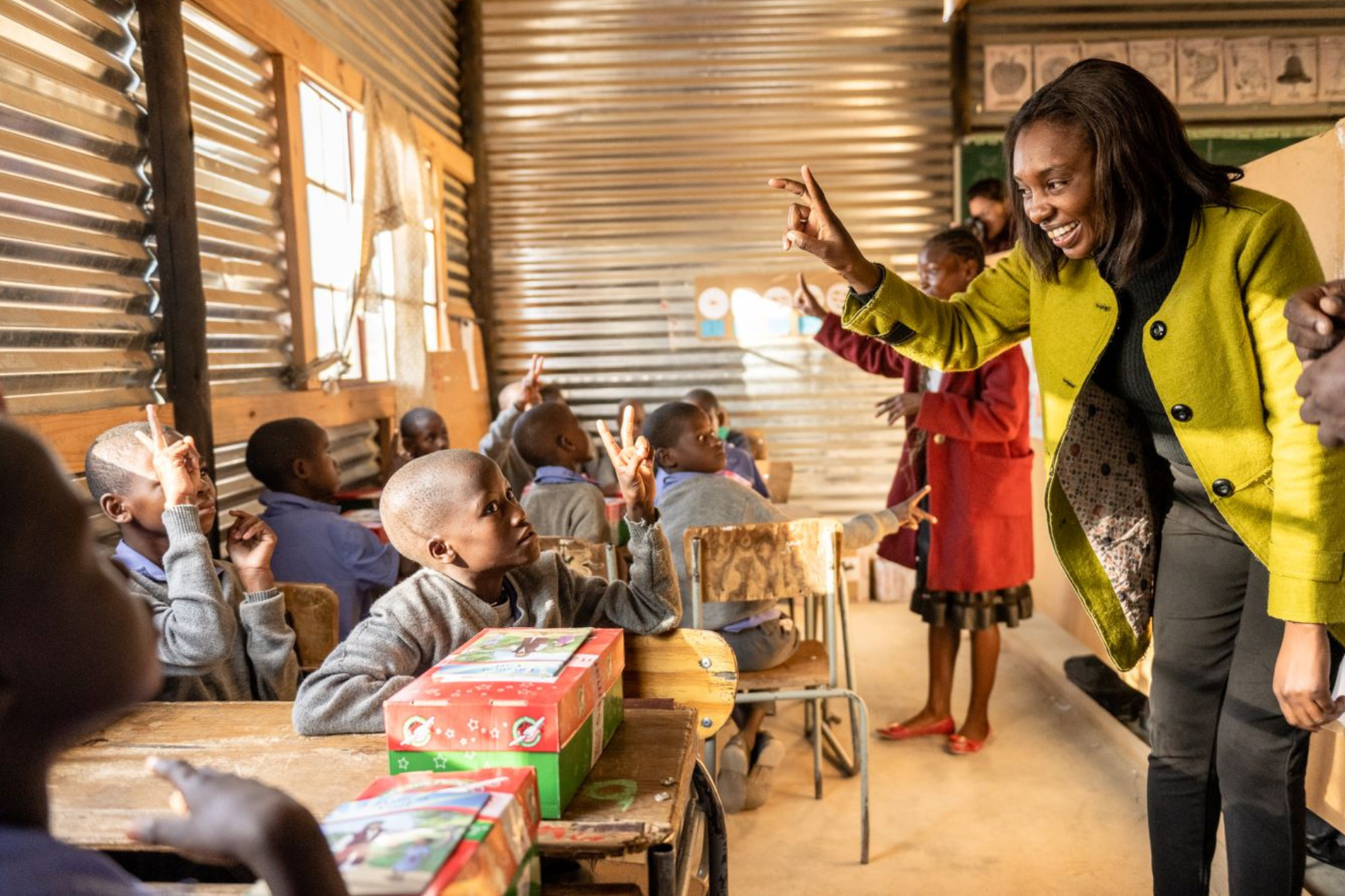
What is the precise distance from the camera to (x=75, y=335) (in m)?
2.75

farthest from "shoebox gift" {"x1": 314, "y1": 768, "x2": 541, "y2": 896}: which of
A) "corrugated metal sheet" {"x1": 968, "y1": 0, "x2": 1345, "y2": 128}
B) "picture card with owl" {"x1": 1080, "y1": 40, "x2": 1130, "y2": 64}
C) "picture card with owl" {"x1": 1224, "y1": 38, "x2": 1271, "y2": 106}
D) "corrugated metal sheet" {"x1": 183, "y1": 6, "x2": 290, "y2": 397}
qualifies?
"picture card with owl" {"x1": 1224, "y1": 38, "x2": 1271, "y2": 106}

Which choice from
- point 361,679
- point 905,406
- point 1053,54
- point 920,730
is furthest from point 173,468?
point 1053,54

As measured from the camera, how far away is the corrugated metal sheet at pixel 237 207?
11.2 ft

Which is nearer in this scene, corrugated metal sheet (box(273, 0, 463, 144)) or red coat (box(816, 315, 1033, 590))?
red coat (box(816, 315, 1033, 590))

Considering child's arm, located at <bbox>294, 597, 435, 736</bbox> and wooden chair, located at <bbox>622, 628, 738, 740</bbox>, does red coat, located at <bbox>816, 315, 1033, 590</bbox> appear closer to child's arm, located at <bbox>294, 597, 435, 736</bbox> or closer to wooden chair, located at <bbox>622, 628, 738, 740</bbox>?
wooden chair, located at <bbox>622, 628, 738, 740</bbox>

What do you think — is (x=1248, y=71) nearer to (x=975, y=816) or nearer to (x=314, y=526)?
(x=975, y=816)

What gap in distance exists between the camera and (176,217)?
304 centimetres

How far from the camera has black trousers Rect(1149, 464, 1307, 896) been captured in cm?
170

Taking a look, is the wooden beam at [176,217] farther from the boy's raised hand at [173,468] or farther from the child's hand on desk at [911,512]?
the child's hand on desk at [911,512]

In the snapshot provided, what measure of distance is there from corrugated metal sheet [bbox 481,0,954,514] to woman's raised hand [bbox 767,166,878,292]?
16.2 ft

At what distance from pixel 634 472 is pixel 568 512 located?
1.60m

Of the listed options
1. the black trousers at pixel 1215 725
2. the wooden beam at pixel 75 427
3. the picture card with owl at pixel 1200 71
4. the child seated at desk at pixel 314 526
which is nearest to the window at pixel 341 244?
the child seated at desk at pixel 314 526

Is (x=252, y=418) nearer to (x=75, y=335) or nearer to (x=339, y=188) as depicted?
(x=75, y=335)

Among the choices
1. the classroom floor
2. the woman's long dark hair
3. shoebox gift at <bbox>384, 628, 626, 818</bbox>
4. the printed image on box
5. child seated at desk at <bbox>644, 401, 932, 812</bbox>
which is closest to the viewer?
the printed image on box
